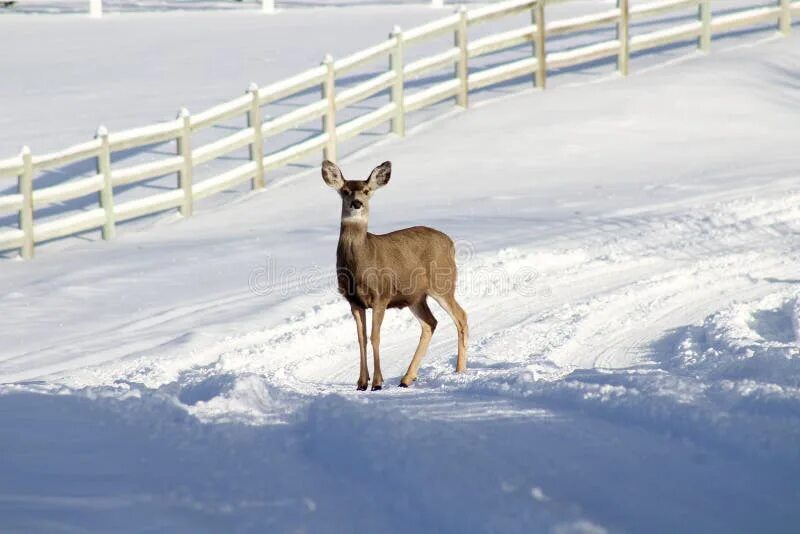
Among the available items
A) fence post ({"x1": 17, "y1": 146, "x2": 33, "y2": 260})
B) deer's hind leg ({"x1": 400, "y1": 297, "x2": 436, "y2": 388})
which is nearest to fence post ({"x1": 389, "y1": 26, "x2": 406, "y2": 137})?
fence post ({"x1": 17, "y1": 146, "x2": 33, "y2": 260})

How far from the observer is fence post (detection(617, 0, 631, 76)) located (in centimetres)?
2097

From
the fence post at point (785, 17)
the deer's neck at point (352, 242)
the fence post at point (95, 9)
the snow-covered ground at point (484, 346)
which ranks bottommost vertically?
the snow-covered ground at point (484, 346)

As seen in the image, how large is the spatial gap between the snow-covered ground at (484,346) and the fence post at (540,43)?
307 millimetres

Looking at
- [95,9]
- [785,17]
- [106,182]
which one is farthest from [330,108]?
[95,9]

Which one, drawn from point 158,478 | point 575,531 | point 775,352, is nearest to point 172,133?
point 775,352

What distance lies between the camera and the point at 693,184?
15.1m

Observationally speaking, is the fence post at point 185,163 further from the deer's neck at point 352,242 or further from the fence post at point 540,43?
the deer's neck at point 352,242

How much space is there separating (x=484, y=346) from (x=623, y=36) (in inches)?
474

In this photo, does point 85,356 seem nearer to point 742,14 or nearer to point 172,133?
point 172,133

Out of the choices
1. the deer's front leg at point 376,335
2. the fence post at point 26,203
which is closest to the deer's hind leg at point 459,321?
the deer's front leg at point 376,335

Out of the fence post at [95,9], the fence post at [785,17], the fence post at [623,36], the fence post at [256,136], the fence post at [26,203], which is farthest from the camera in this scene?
the fence post at [95,9]

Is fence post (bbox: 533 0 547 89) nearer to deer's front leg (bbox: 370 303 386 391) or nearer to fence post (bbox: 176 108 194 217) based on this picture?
fence post (bbox: 176 108 194 217)

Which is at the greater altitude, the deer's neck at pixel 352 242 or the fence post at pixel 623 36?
the fence post at pixel 623 36

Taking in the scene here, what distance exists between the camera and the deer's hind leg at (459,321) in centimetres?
898
